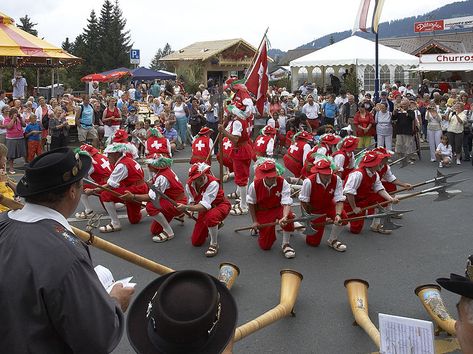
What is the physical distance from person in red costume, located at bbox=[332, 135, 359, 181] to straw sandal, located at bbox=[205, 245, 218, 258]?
2.81 metres

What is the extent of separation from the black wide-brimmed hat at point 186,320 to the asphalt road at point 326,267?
271 cm

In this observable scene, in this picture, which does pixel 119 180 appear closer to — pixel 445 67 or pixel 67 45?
pixel 445 67

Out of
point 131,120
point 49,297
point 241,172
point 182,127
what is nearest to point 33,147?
point 131,120

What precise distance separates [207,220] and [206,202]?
28 centimetres

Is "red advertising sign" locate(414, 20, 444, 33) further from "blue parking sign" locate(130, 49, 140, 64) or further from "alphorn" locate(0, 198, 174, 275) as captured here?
"alphorn" locate(0, 198, 174, 275)

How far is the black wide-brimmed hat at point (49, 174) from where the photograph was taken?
241cm

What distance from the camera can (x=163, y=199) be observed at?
301 inches

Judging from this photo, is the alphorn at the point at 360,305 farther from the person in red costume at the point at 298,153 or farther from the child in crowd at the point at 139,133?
the child in crowd at the point at 139,133

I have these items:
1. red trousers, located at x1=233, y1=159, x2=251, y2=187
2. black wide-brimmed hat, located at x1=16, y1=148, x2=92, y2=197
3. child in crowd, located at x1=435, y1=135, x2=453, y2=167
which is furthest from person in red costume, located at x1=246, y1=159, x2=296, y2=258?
child in crowd, located at x1=435, y1=135, x2=453, y2=167

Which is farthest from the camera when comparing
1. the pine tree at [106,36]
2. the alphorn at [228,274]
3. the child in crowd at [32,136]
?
the pine tree at [106,36]

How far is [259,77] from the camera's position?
10.0m

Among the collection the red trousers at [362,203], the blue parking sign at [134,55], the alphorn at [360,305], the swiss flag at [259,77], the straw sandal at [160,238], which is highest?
the blue parking sign at [134,55]

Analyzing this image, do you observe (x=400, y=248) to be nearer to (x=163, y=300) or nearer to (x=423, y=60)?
(x=163, y=300)


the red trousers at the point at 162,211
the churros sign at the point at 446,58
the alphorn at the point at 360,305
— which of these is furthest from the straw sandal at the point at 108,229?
the churros sign at the point at 446,58
